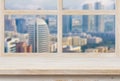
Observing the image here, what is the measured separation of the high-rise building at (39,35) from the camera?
262 centimetres

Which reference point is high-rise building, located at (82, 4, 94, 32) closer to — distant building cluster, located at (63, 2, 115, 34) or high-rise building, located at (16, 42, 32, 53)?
distant building cluster, located at (63, 2, 115, 34)

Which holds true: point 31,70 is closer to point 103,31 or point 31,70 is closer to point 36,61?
point 36,61

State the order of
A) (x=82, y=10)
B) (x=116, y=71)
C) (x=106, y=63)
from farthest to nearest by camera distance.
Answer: (x=82, y=10)
(x=106, y=63)
(x=116, y=71)

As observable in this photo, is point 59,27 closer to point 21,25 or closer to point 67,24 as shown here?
point 67,24

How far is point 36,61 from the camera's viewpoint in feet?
7.64

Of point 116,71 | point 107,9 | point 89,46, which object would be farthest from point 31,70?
point 107,9

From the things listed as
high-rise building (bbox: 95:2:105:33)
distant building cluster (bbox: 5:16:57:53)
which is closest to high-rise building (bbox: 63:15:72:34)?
distant building cluster (bbox: 5:16:57:53)

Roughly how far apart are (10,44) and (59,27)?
49 cm

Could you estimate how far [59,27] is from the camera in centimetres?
262

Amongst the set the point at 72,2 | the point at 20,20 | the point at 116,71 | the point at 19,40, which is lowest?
the point at 116,71

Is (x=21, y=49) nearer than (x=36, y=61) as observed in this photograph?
No

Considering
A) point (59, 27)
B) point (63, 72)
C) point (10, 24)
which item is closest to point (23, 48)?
point (10, 24)

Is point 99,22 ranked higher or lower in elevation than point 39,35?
higher

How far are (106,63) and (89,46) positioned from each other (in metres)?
0.44
